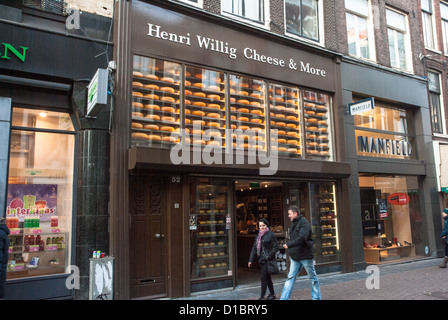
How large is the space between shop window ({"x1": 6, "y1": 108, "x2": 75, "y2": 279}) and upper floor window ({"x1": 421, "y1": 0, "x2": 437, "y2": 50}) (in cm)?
1599

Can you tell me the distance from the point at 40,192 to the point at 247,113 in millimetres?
5610

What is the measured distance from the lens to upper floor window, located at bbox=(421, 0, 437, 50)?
1648 cm

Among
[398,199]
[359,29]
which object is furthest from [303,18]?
[398,199]

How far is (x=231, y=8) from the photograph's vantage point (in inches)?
411

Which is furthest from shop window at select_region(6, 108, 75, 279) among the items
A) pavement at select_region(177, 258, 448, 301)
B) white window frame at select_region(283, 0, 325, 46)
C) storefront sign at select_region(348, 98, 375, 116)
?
storefront sign at select_region(348, 98, 375, 116)

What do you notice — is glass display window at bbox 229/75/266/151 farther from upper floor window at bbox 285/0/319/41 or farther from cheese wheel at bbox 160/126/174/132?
upper floor window at bbox 285/0/319/41

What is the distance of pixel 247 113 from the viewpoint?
10289 millimetres

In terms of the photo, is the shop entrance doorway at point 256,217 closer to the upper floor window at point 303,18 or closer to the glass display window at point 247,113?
the glass display window at point 247,113

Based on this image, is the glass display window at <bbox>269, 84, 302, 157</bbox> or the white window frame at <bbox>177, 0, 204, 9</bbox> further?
the glass display window at <bbox>269, 84, 302, 157</bbox>

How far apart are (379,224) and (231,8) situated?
9.00 meters

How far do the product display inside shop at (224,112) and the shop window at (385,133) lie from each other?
1.74m

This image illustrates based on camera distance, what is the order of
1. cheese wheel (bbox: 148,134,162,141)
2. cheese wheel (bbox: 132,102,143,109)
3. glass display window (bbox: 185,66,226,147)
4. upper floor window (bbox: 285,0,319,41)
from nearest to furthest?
1. cheese wheel (bbox: 132,102,143,109)
2. cheese wheel (bbox: 148,134,162,141)
3. glass display window (bbox: 185,66,226,147)
4. upper floor window (bbox: 285,0,319,41)

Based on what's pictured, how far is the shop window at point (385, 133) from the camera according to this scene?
42.7 feet

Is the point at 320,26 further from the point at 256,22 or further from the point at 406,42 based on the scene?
the point at 406,42
